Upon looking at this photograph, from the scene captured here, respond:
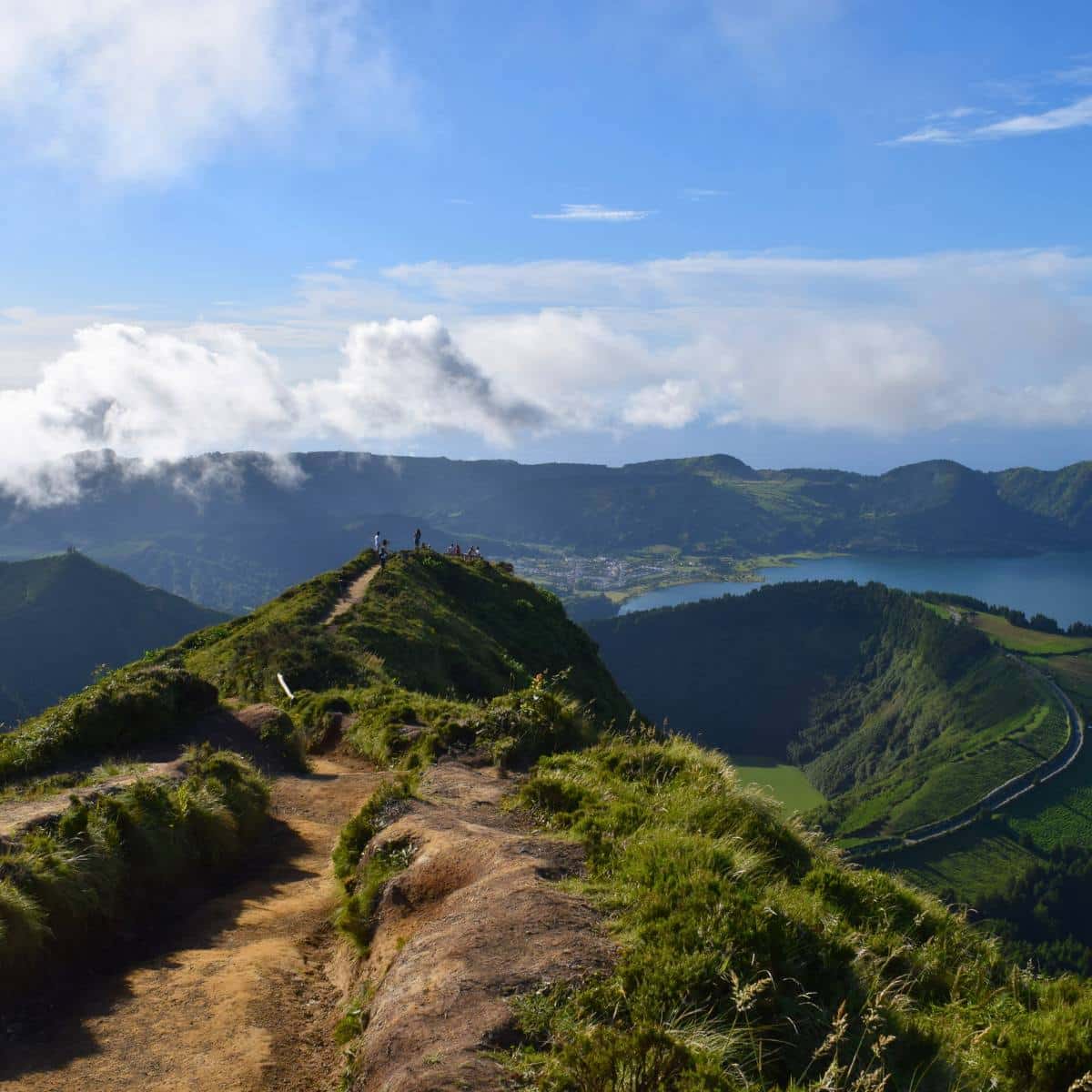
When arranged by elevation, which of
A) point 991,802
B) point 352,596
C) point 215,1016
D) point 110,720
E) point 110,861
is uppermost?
point 352,596

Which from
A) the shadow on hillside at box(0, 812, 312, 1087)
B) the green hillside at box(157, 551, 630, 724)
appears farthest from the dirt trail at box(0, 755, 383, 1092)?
the green hillside at box(157, 551, 630, 724)

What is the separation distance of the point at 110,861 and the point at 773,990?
949cm

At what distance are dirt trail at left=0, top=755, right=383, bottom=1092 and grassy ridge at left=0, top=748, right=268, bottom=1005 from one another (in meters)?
0.68

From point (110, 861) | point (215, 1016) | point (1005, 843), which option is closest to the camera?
point (215, 1016)

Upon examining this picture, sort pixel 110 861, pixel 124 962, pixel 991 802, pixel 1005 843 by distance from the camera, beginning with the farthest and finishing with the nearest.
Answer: pixel 991 802
pixel 1005 843
pixel 110 861
pixel 124 962

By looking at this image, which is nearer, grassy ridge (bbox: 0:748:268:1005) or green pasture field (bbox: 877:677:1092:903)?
Result: grassy ridge (bbox: 0:748:268:1005)

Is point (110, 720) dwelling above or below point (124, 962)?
above

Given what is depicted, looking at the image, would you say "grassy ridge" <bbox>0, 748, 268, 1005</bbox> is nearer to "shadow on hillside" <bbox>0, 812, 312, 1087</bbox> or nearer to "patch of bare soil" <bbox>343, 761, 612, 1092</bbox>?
"shadow on hillside" <bbox>0, 812, 312, 1087</bbox>

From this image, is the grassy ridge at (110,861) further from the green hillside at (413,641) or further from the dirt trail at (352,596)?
the dirt trail at (352,596)

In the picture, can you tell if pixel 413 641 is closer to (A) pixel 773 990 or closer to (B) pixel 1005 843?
(A) pixel 773 990

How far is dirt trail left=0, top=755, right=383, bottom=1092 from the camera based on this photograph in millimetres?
8219

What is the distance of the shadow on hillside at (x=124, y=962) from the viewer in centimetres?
870

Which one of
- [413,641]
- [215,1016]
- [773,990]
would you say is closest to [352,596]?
[413,641]

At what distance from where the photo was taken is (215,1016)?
939 centimetres
